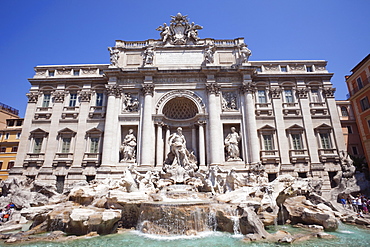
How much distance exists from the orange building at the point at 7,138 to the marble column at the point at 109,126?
1756cm

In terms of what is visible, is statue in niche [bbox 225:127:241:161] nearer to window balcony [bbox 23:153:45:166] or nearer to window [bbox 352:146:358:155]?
window [bbox 352:146:358:155]

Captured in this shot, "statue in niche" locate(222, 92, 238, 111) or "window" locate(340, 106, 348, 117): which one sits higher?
"window" locate(340, 106, 348, 117)

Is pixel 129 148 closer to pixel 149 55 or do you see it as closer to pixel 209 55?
pixel 149 55

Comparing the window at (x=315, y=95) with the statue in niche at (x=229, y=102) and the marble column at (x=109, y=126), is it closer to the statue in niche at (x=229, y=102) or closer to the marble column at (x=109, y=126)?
the statue in niche at (x=229, y=102)

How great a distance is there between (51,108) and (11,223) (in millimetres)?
11743

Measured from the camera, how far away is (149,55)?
824 inches

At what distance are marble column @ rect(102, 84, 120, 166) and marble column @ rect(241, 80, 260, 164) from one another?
40.7 ft

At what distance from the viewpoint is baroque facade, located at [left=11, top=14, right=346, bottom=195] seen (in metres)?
18.8

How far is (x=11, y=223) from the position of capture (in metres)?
12.6

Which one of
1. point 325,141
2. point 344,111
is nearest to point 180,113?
point 325,141

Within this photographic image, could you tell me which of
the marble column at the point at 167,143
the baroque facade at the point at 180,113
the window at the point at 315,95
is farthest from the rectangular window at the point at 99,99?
the window at the point at 315,95

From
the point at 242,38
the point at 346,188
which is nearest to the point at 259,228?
the point at 346,188

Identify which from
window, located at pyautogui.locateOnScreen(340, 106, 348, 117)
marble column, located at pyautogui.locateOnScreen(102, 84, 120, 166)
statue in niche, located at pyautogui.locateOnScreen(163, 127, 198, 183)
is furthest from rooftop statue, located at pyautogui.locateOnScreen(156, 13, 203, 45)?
window, located at pyautogui.locateOnScreen(340, 106, 348, 117)

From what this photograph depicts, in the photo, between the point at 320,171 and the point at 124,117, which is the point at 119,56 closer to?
the point at 124,117
